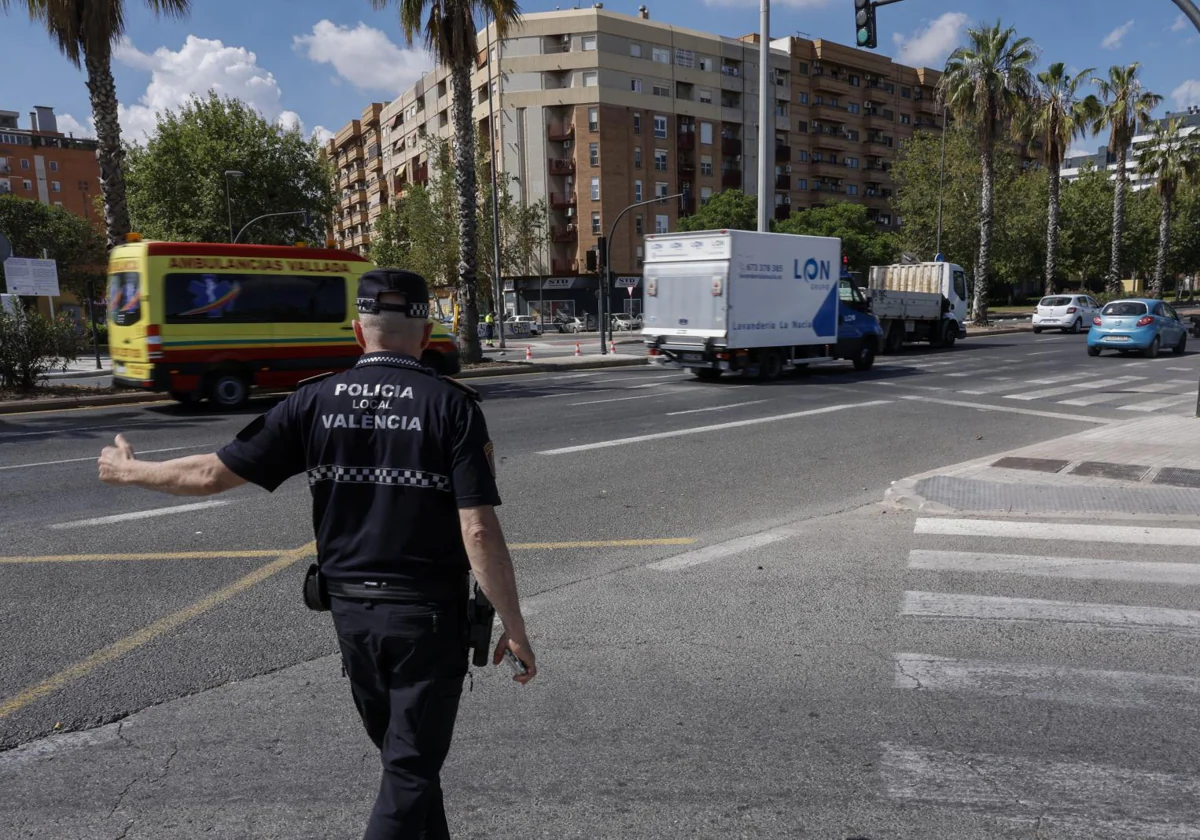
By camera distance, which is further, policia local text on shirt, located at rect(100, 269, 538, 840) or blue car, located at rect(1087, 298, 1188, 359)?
blue car, located at rect(1087, 298, 1188, 359)

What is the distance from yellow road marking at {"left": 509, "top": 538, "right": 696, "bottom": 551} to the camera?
637 centimetres

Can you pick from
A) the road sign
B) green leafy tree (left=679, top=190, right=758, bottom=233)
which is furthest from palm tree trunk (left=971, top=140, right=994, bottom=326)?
the road sign

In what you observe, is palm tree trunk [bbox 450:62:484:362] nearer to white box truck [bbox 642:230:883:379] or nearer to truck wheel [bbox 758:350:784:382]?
white box truck [bbox 642:230:883:379]

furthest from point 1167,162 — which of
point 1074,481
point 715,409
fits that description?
point 1074,481

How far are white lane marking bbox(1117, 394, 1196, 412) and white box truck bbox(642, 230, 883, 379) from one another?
22.5 ft

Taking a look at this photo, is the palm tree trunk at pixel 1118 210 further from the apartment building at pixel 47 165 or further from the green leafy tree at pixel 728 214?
the apartment building at pixel 47 165

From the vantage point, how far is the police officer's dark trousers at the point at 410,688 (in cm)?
224

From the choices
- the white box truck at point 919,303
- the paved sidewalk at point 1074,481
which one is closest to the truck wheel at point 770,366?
the white box truck at point 919,303

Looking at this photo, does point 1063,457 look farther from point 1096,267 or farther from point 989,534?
point 1096,267

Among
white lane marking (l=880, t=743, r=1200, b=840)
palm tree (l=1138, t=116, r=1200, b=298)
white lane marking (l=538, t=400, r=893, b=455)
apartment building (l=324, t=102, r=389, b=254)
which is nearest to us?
white lane marking (l=880, t=743, r=1200, b=840)

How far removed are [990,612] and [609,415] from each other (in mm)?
9067

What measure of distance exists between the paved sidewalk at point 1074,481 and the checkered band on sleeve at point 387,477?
6.12m

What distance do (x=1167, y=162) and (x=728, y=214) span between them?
2619cm

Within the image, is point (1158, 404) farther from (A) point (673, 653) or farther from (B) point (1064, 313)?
(B) point (1064, 313)
